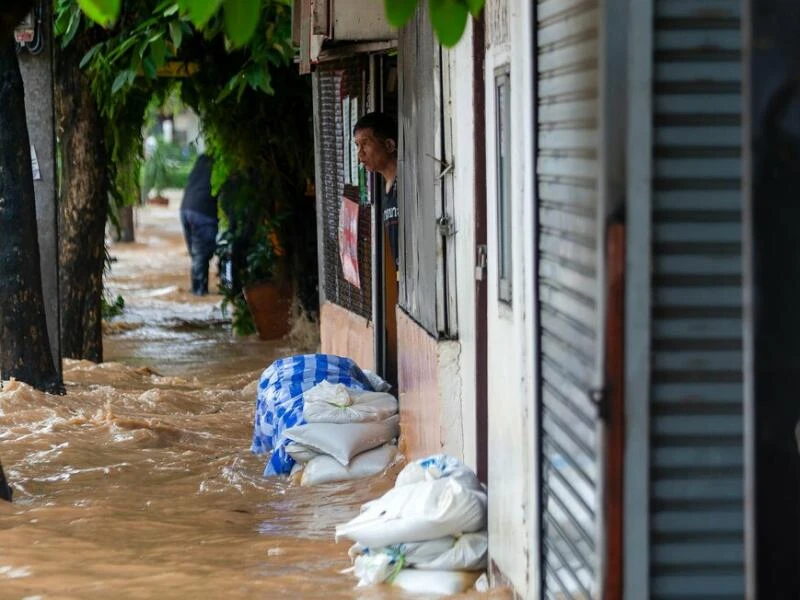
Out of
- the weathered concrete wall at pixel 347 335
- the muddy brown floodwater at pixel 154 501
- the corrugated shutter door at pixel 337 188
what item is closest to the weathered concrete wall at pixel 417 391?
the muddy brown floodwater at pixel 154 501

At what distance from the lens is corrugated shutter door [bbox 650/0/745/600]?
114 inches

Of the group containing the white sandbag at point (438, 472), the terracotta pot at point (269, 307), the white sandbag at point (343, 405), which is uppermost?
the white sandbag at point (438, 472)

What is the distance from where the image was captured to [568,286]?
3393 millimetres

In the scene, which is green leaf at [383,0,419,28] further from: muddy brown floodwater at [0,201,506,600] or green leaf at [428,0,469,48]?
muddy brown floodwater at [0,201,506,600]

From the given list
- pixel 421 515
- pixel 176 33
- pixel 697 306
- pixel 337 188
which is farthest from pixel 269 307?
pixel 697 306

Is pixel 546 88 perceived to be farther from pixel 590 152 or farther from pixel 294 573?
pixel 294 573

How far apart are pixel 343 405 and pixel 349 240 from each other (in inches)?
88.2

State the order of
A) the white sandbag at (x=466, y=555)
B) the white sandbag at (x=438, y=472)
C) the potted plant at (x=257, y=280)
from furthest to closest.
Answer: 1. the potted plant at (x=257, y=280)
2. the white sandbag at (x=438, y=472)
3. the white sandbag at (x=466, y=555)

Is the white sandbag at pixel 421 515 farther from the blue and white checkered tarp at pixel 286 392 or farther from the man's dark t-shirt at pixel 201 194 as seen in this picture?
the man's dark t-shirt at pixel 201 194

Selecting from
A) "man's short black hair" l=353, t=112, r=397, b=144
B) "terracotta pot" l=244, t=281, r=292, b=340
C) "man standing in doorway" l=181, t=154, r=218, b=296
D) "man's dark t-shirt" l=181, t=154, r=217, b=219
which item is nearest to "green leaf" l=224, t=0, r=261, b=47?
"man's short black hair" l=353, t=112, r=397, b=144

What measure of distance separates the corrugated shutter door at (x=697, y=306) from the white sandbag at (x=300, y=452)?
12.6 ft

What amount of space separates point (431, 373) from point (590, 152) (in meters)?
2.73

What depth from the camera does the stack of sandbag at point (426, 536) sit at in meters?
4.53

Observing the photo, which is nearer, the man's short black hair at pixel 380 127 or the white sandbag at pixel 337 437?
the white sandbag at pixel 337 437
